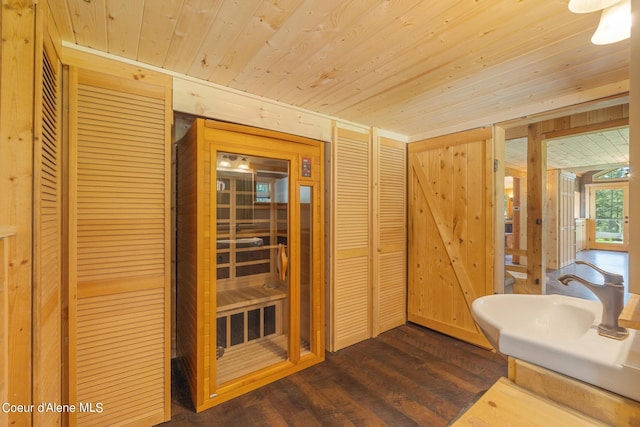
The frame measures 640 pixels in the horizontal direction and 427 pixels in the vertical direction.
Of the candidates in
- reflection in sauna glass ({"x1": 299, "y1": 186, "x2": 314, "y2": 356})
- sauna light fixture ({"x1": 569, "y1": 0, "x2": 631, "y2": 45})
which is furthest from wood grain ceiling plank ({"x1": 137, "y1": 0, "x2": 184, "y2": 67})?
sauna light fixture ({"x1": 569, "y1": 0, "x2": 631, "y2": 45})

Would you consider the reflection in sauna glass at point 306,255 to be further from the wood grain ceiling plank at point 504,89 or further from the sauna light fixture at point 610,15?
the sauna light fixture at point 610,15

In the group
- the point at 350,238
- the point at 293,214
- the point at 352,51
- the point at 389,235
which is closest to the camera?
the point at 352,51

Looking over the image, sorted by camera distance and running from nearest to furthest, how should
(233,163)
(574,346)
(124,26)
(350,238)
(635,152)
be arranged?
(635,152)
(574,346)
(124,26)
(233,163)
(350,238)

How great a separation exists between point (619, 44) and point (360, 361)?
2.69 meters

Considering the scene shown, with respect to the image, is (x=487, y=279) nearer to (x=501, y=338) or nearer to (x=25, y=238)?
(x=501, y=338)

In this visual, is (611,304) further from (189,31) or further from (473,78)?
(189,31)

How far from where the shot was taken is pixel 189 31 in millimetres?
1404

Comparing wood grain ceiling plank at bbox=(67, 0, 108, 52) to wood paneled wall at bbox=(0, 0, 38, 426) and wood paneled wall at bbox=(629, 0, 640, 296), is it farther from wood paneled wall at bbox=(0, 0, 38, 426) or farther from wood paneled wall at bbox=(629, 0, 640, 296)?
wood paneled wall at bbox=(629, 0, 640, 296)

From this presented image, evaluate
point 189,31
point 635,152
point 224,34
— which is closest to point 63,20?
point 189,31

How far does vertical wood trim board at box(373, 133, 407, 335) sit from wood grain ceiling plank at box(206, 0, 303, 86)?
5.30 feet

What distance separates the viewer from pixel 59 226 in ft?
4.68

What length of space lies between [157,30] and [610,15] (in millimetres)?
1995

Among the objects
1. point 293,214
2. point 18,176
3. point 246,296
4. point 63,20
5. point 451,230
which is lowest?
point 246,296

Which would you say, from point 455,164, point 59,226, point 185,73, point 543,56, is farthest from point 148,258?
point 455,164
